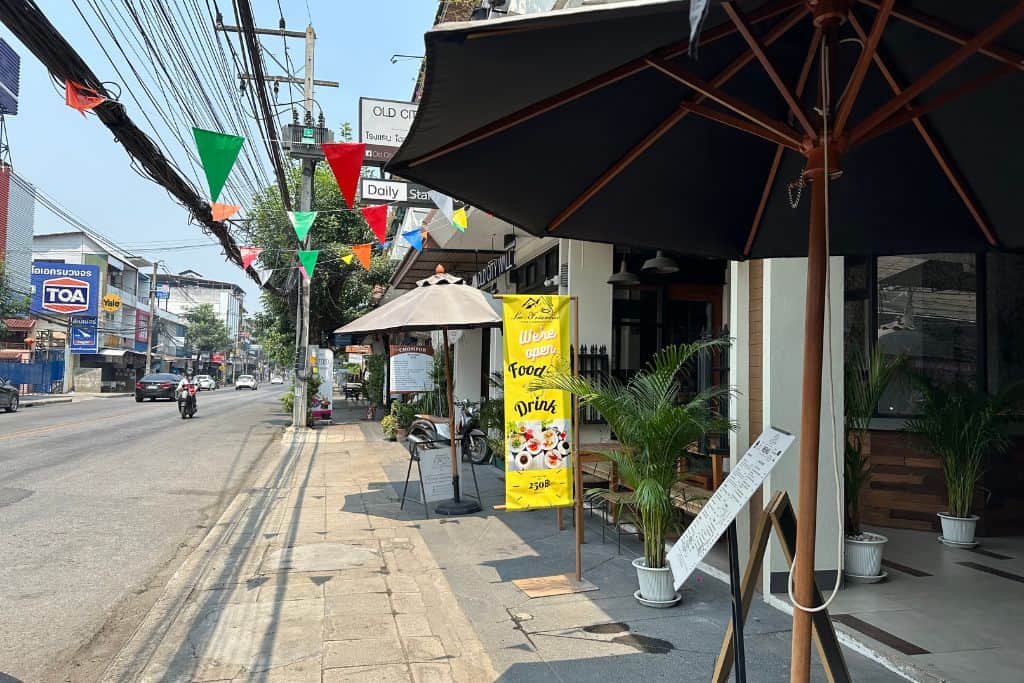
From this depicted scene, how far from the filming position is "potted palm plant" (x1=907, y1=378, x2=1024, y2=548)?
599 centimetres

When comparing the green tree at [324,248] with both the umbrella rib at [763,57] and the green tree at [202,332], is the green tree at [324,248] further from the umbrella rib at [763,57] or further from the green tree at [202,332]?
the green tree at [202,332]

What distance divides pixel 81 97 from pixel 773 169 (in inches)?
280

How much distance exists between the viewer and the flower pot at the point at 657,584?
15.5 ft

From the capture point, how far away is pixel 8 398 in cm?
2359

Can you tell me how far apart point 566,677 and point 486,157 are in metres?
2.68

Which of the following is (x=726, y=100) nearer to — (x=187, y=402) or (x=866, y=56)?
(x=866, y=56)

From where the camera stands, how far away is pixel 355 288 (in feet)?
82.9

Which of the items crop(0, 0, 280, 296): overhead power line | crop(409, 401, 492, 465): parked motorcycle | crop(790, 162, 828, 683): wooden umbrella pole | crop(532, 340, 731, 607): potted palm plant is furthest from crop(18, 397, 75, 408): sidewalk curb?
crop(790, 162, 828, 683): wooden umbrella pole

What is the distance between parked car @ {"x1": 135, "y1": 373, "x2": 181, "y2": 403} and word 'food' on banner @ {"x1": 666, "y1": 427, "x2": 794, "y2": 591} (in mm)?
34422

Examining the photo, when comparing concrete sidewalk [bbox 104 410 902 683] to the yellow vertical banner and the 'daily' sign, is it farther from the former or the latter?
the 'daily' sign

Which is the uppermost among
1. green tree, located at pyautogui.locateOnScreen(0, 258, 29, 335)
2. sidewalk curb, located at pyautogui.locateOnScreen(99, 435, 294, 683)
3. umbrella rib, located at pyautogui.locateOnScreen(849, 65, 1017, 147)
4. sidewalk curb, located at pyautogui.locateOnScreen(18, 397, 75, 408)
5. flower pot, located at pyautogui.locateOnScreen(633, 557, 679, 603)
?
green tree, located at pyautogui.locateOnScreen(0, 258, 29, 335)

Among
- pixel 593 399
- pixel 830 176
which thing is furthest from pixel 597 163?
pixel 593 399

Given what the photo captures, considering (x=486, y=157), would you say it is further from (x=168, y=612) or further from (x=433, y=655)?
(x=168, y=612)

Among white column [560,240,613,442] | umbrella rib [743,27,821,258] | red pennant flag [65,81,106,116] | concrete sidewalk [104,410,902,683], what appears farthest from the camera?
white column [560,240,613,442]
